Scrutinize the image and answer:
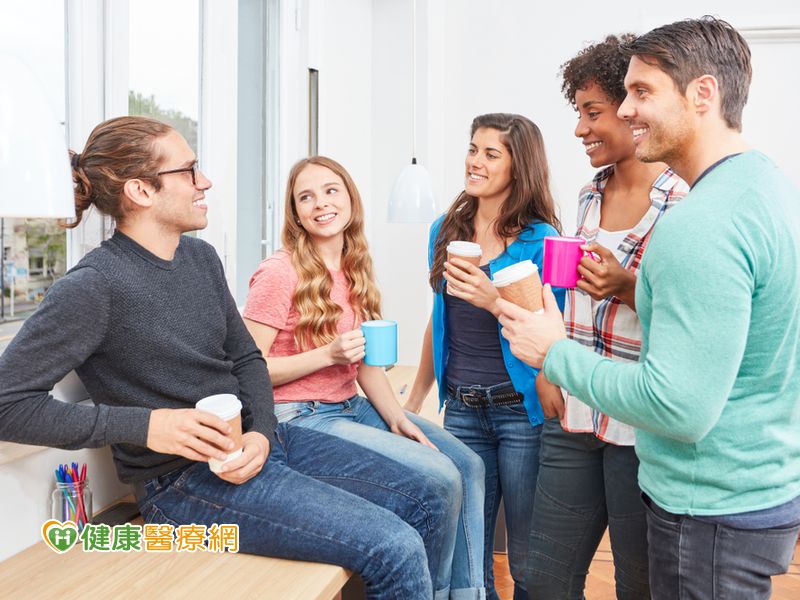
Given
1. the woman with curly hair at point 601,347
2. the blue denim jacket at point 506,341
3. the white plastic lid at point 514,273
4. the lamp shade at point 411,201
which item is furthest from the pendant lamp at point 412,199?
the white plastic lid at point 514,273

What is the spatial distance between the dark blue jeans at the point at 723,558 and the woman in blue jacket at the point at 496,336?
74 centimetres

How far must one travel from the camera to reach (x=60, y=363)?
1.40 metres

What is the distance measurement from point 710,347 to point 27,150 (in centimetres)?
108

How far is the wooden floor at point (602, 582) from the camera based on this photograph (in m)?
2.70

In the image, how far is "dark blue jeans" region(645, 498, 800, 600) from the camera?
44.6 inches

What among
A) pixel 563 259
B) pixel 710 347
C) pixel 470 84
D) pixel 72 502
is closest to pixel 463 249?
pixel 563 259

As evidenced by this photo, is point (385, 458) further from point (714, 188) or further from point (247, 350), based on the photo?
point (714, 188)


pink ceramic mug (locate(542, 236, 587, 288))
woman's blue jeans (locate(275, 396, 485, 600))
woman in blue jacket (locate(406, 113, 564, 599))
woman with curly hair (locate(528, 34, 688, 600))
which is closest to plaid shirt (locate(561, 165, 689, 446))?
woman with curly hair (locate(528, 34, 688, 600))

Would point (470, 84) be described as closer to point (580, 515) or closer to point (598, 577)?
point (598, 577)

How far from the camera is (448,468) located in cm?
182

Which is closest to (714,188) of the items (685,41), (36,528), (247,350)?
(685,41)

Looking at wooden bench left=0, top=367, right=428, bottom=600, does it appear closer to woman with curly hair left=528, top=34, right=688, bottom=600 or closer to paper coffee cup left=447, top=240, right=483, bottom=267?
woman with curly hair left=528, top=34, right=688, bottom=600

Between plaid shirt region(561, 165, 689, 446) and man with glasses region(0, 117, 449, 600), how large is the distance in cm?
40

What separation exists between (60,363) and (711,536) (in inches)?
47.4
